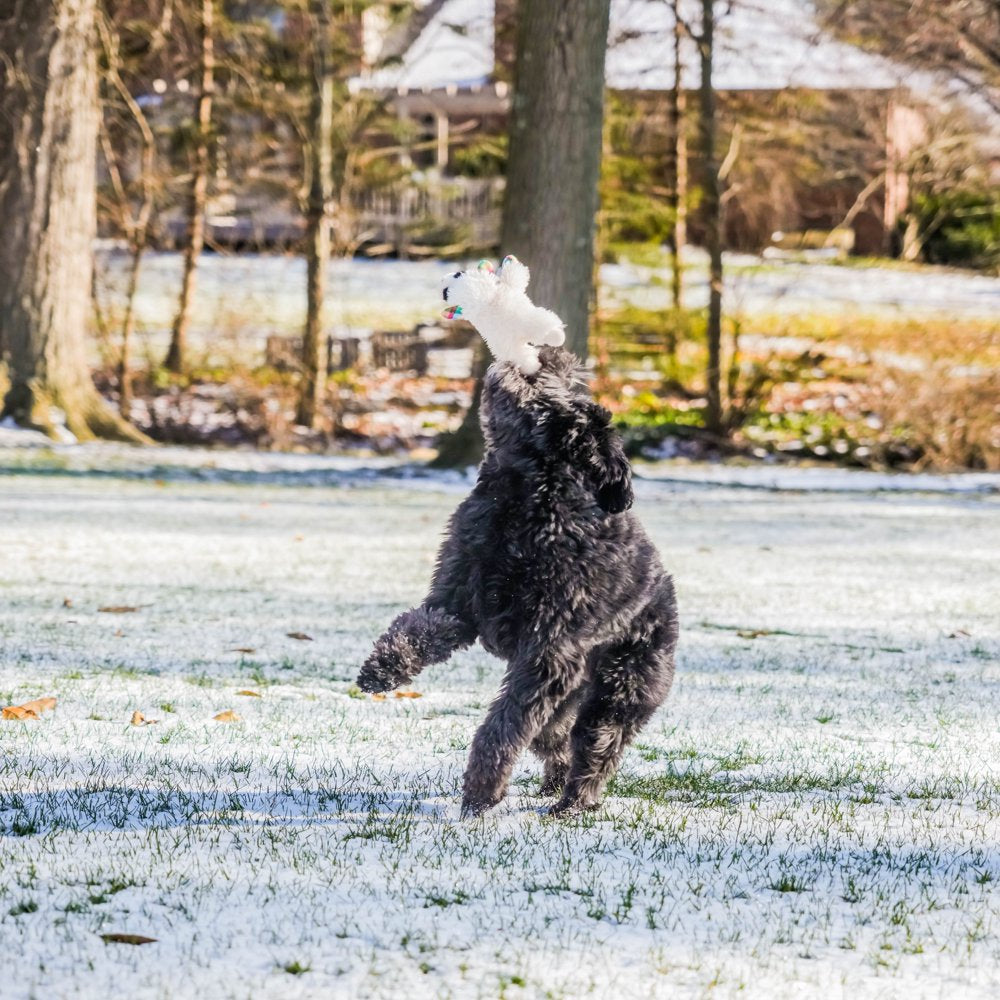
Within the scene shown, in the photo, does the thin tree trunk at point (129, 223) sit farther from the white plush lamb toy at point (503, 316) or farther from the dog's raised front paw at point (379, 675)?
the dog's raised front paw at point (379, 675)

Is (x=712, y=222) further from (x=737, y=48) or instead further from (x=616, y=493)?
(x=616, y=493)

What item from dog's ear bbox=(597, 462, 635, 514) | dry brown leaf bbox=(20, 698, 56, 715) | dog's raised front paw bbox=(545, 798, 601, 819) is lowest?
dry brown leaf bbox=(20, 698, 56, 715)

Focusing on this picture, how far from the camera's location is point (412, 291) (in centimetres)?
3494

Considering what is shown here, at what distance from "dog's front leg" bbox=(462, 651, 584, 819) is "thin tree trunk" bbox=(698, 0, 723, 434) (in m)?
17.5

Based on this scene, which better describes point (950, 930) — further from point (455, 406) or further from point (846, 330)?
point (455, 406)

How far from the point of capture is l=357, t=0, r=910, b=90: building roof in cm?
2169

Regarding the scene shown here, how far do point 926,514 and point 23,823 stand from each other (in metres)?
12.3

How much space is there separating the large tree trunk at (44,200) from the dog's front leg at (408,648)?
13.2 meters

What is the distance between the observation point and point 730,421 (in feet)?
70.1

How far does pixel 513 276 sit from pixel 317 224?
56.4 ft

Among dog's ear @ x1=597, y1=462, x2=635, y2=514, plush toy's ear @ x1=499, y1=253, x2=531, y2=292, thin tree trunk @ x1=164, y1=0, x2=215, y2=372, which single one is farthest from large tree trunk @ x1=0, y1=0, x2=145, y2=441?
dog's ear @ x1=597, y1=462, x2=635, y2=514

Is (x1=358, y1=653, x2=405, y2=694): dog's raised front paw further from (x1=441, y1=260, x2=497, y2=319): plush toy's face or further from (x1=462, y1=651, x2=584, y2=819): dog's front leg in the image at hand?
(x1=441, y1=260, x2=497, y2=319): plush toy's face

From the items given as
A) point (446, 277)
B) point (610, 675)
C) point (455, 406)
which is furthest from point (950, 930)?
point (455, 406)

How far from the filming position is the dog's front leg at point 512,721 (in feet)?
13.5
